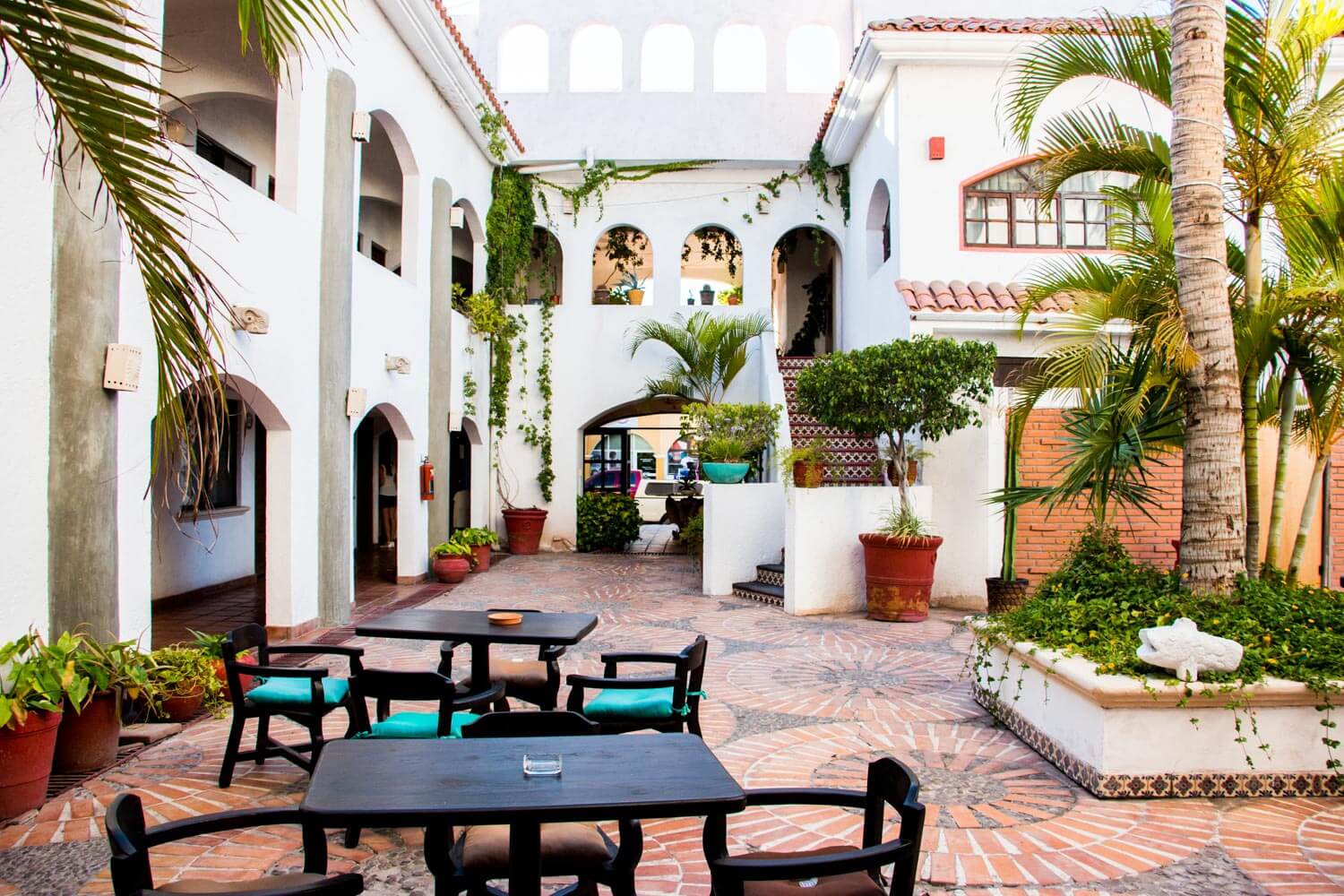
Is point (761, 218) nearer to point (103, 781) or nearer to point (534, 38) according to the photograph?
point (534, 38)

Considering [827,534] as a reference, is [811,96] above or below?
above

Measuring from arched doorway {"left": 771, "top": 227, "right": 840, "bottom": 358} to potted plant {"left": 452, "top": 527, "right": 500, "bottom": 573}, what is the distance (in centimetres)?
641

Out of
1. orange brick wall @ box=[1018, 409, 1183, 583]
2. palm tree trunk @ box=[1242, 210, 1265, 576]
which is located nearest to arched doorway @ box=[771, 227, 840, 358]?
orange brick wall @ box=[1018, 409, 1183, 583]

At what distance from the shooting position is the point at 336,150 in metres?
8.27

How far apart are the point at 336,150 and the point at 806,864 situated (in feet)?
25.8

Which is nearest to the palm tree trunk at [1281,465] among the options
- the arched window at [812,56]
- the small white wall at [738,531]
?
the small white wall at [738,531]

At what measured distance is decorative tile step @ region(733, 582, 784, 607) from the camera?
386 inches

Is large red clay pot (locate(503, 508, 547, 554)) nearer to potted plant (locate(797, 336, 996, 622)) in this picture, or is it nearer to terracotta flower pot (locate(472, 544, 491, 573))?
terracotta flower pot (locate(472, 544, 491, 573))

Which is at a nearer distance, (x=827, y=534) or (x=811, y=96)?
(x=827, y=534)

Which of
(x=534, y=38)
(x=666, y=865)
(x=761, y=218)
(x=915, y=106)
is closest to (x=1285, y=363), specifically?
(x=666, y=865)

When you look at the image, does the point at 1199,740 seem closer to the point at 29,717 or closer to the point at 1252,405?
the point at 1252,405

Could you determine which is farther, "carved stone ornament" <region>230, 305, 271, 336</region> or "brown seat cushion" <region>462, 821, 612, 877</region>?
"carved stone ornament" <region>230, 305, 271, 336</region>

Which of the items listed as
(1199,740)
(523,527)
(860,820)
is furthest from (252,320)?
(523,527)

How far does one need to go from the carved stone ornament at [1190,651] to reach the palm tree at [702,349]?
957cm
